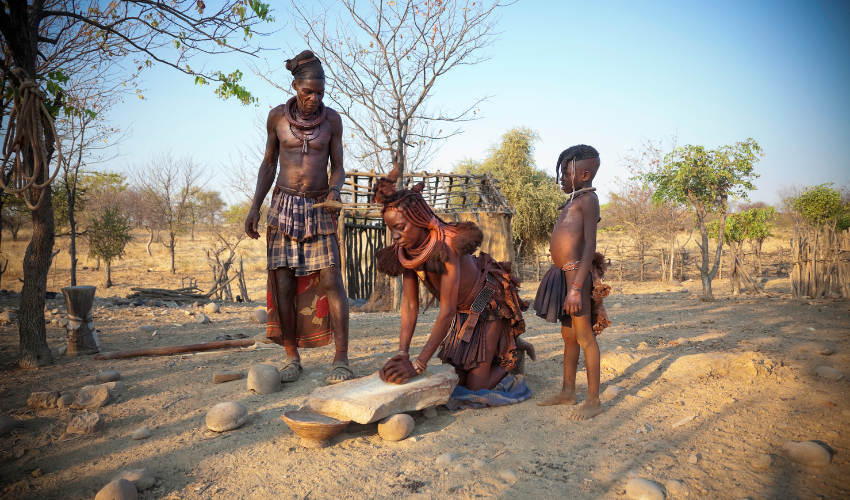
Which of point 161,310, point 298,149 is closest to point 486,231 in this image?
point 161,310

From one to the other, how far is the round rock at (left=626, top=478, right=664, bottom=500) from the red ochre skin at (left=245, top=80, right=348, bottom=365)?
2172mm

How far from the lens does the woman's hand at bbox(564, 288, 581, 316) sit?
2.79 m

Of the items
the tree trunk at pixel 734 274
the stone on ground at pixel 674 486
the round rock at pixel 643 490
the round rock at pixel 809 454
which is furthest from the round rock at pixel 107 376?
the tree trunk at pixel 734 274

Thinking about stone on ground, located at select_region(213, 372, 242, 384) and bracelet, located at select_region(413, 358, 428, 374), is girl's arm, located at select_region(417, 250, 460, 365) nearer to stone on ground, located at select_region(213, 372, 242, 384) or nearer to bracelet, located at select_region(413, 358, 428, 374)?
bracelet, located at select_region(413, 358, 428, 374)

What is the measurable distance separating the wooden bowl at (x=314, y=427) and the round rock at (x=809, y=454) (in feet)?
7.36

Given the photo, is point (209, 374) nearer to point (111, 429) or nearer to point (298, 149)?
point (111, 429)

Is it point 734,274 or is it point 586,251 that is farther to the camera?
point 734,274

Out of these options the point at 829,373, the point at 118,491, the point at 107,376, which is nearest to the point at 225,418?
the point at 118,491

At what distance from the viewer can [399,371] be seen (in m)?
2.69

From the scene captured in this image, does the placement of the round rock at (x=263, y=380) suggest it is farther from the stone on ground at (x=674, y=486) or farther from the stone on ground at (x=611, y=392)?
the stone on ground at (x=674, y=486)

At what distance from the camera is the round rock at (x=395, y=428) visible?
2469 mm

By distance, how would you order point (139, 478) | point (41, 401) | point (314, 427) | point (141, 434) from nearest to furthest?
1. point (139, 478)
2. point (314, 427)
3. point (141, 434)
4. point (41, 401)

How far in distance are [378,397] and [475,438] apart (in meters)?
0.60

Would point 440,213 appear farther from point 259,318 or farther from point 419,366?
point 419,366
